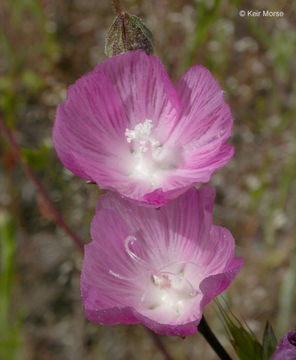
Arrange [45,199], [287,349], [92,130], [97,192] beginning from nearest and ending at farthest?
[287,349], [92,130], [45,199], [97,192]

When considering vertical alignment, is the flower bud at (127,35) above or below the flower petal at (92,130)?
above

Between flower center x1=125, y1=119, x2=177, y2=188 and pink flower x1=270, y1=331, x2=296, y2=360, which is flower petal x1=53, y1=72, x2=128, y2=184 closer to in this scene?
flower center x1=125, y1=119, x2=177, y2=188

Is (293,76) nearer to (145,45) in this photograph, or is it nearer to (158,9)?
(158,9)

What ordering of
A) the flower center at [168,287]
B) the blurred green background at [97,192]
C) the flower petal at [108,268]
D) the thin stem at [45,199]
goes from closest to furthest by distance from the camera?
the flower petal at [108,268] < the flower center at [168,287] < the thin stem at [45,199] < the blurred green background at [97,192]

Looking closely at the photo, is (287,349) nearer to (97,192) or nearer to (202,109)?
(202,109)

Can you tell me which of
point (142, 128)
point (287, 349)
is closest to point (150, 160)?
point (142, 128)

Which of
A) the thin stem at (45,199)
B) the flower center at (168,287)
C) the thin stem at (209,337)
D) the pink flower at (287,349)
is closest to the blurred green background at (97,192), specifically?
the thin stem at (45,199)

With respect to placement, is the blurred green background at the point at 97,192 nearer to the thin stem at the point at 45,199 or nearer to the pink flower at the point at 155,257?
the thin stem at the point at 45,199
